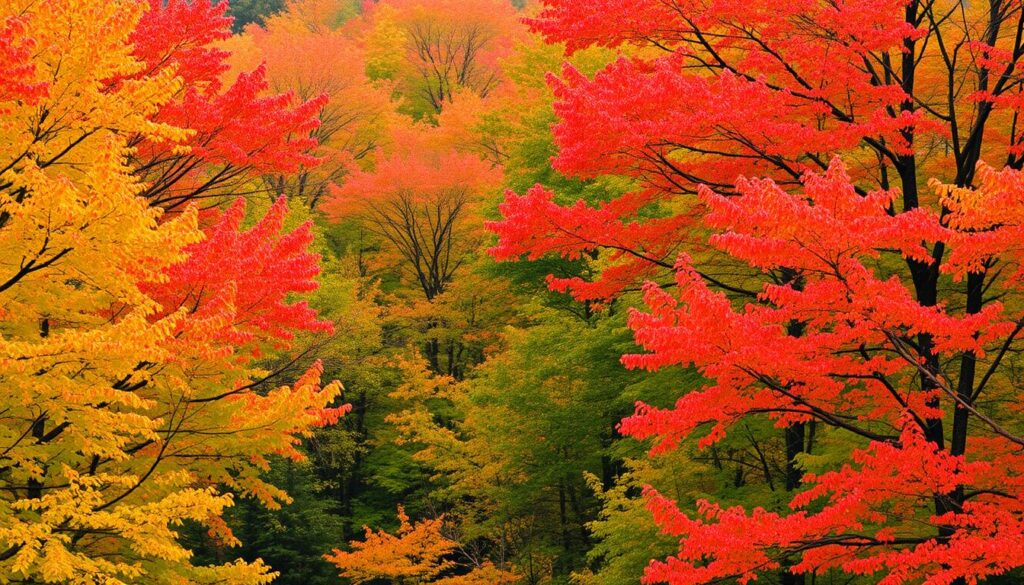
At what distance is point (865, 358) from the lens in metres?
7.78

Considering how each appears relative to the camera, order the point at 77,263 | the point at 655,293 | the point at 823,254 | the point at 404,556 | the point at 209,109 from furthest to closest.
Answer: the point at 404,556 < the point at 209,109 < the point at 77,263 < the point at 655,293 < the point at 823,254

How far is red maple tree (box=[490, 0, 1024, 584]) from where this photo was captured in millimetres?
6441

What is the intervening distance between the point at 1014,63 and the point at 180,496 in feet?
29.6

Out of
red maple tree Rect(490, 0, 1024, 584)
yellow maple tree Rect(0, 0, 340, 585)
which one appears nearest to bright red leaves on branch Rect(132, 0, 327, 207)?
yellow maple tree Rect(0, 0, 340, 585)

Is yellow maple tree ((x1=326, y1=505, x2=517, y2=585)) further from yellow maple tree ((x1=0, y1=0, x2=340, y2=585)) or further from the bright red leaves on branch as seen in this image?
yellow maple tree ((x1=0, y1=0, x2=340, y2=585))

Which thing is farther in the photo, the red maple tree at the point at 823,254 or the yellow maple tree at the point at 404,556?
the yellow maple tree at the point at 404,556

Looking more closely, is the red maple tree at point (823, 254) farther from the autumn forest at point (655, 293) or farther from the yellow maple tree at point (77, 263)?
the yellow maple tree at point (77, 263)

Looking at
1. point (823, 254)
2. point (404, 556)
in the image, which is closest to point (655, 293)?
point (823, 254)

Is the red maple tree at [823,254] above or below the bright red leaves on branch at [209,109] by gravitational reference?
below

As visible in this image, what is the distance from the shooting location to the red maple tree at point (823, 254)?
6.44m

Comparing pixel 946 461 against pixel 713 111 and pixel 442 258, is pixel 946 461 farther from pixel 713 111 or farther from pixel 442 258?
pixel 442 258

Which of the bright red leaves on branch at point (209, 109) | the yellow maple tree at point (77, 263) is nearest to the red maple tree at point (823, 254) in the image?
the yellow maple tree at point (77, 263)

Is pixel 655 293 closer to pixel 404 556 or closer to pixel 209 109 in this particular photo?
pixel 209 109

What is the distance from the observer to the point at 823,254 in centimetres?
639
